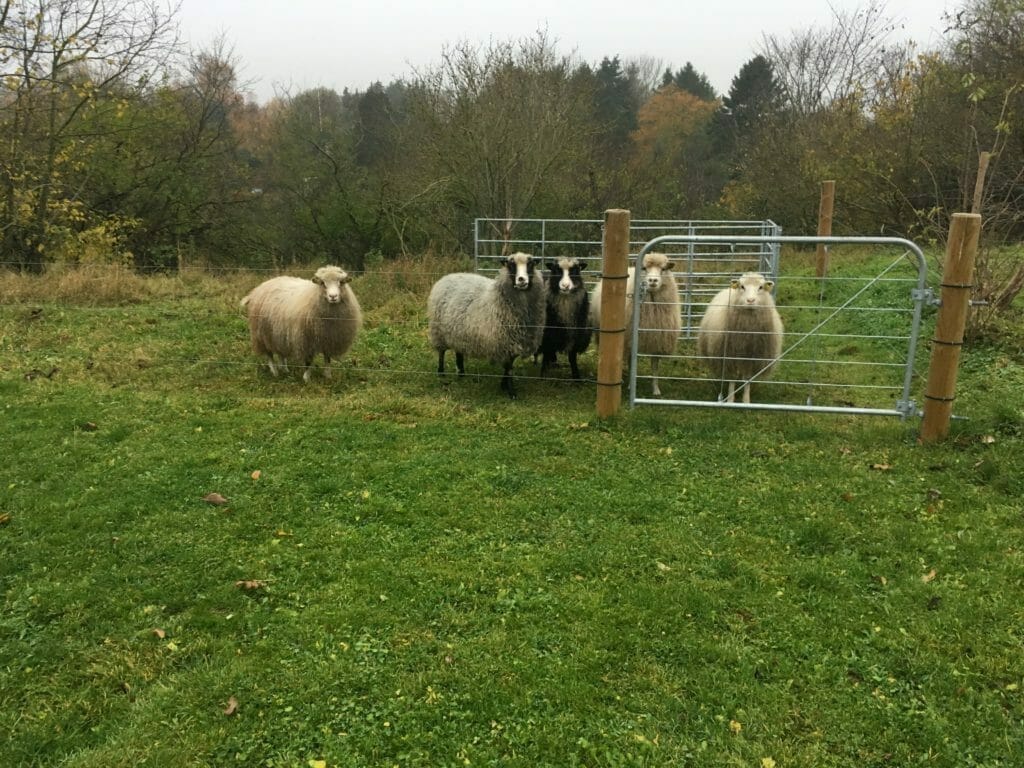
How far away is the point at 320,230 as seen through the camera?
67.3 feet

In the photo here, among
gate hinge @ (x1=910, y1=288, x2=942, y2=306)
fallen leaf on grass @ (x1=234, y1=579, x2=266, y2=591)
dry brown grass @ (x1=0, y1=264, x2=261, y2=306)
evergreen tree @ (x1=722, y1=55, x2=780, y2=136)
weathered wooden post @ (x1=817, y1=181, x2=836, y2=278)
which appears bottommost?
fallen leaf on grass @ (x1=234, y1=579, x2=266, y2=591)

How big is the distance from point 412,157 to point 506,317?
1343 centimetres

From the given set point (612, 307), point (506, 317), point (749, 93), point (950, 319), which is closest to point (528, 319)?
point (506, 317)

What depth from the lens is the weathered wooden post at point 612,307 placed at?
18.6ft

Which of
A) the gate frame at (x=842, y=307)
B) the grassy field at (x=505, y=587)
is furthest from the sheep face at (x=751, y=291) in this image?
the grassy field at (x=505, y=587)

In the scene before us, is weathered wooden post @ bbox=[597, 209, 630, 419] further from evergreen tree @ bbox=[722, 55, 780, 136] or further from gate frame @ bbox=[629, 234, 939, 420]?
evergreen tree @ bbox=[722, 55, 780, 136]

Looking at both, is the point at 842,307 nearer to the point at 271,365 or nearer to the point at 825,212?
the point at 271,365

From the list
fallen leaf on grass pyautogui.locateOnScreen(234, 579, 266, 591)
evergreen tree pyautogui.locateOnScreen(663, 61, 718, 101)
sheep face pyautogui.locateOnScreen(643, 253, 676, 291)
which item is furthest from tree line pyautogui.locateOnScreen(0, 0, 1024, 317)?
evergreen tree pyautogui.locateOnScreen(663, 61, 718, 101)

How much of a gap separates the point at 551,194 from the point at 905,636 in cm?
1690

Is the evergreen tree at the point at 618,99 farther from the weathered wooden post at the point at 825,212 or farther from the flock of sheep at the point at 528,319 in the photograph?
the flock of sheep at the point at 528,319

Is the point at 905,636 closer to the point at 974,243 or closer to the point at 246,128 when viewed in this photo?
the point at 974,243

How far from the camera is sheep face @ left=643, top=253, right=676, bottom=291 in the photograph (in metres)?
6.96

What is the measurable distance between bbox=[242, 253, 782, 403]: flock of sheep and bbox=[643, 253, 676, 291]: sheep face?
1cm

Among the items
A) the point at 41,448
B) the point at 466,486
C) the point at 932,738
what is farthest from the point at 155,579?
the point at 932,738
